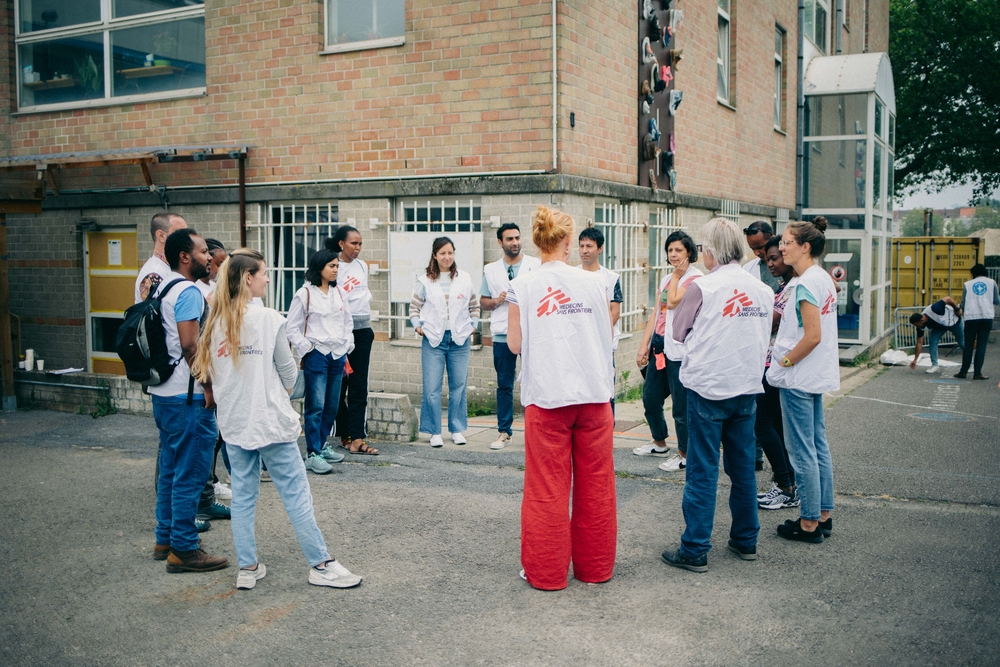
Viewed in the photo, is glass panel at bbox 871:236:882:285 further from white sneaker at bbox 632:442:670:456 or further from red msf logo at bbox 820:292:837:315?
red msf logo at bbox 820:292:837:315

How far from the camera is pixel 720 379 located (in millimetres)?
4809

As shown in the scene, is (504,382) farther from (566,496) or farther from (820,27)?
(820,27)

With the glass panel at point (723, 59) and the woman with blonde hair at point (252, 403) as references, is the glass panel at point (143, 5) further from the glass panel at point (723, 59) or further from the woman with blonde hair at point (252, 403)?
the woman with blonde hair at point (252, 403)

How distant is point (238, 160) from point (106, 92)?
9.16 feet

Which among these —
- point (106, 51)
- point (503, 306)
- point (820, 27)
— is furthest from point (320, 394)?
point (820, 27)

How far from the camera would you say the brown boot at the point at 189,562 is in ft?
16.1

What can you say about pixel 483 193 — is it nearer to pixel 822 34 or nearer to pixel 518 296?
pixel 518 296

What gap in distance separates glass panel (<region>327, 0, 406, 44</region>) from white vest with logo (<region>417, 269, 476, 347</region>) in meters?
3.72

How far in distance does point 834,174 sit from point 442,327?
1304 cm

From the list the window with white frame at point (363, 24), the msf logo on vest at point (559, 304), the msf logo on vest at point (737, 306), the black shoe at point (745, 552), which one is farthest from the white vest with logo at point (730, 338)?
the window with white frame at point (363, 24)

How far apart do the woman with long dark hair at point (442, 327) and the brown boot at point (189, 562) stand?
326 cm

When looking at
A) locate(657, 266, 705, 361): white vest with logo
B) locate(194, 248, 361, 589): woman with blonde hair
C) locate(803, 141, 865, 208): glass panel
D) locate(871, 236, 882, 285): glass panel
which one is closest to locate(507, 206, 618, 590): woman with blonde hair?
locate(194, 248, 361, 589): woman with blonde hair

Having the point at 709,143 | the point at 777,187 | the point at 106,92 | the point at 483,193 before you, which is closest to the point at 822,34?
the point at 777,187

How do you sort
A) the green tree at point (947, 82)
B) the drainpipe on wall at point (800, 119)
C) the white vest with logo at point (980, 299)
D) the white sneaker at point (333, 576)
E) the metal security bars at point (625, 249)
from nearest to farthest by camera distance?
the white sneaker at point (333, 576)
the metal security bars at point (625, 249)
the white vest with logo at point (980, 299)
the drainpipe on wall at point (800, 119)
the green tree at point (947, 82)
